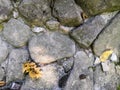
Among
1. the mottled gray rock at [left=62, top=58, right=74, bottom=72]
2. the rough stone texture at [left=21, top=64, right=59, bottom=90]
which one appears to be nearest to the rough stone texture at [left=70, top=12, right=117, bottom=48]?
the mottled gray rock at [left=62, top=58, right=74, bottom=72]

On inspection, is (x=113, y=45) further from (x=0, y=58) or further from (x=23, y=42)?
(x=0, y=58)

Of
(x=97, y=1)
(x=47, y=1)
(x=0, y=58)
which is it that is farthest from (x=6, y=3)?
(x=97, y=1)

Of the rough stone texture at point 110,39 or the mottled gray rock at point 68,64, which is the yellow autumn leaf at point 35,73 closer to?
the mottled gray rock at point 68,64

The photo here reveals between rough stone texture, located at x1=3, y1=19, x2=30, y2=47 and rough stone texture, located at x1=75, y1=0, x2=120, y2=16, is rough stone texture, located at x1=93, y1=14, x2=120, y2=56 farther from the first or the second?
rough stone texture, located at x1=3, y1=19, x2=30, y2=47

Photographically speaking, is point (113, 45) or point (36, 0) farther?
point (113, 45)

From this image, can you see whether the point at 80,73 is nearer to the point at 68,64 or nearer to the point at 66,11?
the point at 68,64

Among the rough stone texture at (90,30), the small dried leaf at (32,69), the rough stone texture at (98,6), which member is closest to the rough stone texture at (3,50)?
the small dried leaf at (32,69)
